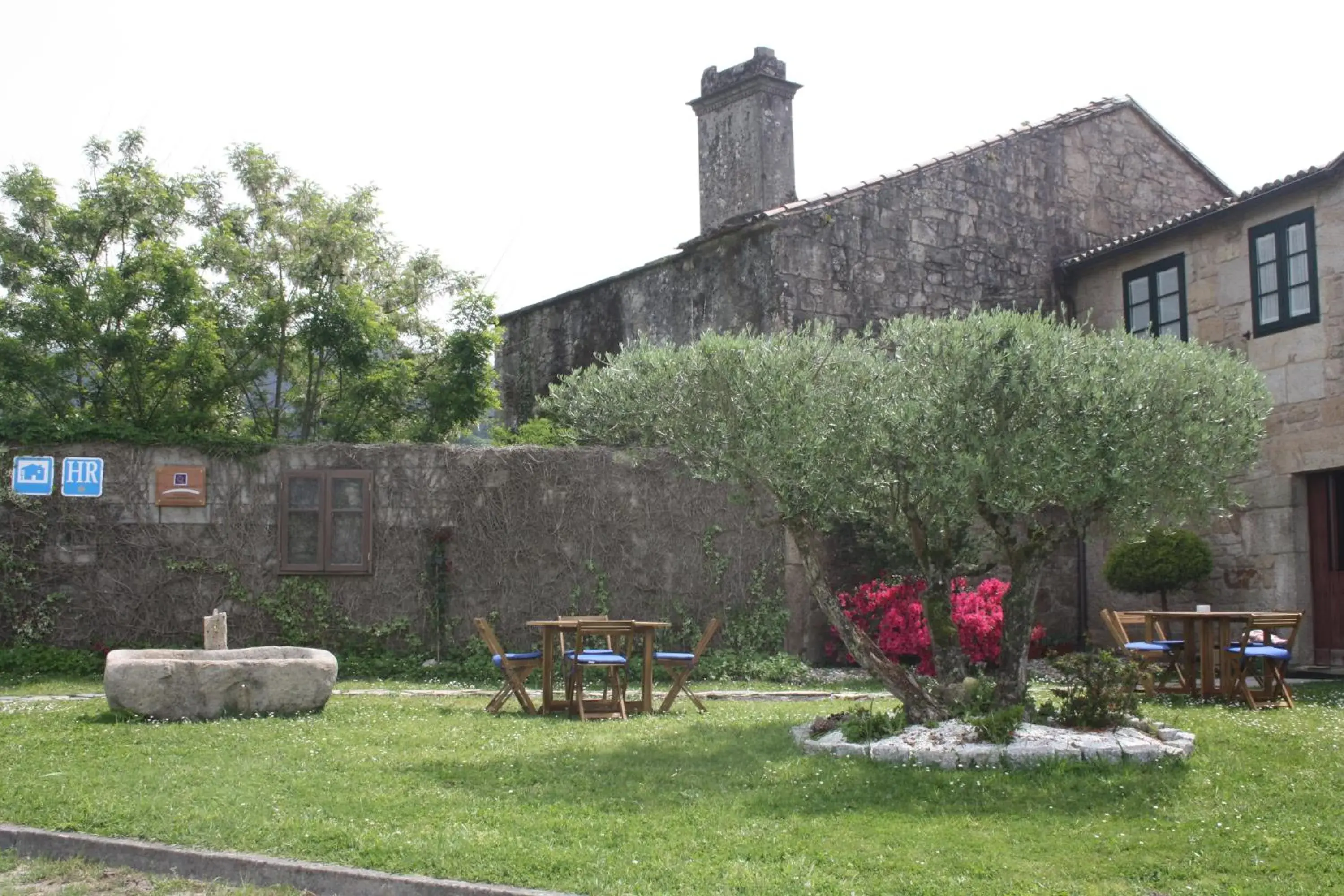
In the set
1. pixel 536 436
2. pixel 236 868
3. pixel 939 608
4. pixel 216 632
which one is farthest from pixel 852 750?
pixel 536 436

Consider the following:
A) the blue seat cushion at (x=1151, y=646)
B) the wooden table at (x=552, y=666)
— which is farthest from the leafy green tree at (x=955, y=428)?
the blue seat cushion at (x=1151, y=646)

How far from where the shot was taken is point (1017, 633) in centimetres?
930

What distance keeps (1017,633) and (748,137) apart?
1075cm

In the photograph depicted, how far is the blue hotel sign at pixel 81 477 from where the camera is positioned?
566 inches

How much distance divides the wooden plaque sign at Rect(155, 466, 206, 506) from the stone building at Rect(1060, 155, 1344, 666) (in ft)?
38.2

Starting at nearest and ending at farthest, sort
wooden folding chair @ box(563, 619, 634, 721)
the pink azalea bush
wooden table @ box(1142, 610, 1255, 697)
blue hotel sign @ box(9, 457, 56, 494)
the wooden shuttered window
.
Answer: wooden folding chair @ box(563, 619, 634, 721) < wooden table @ box(1142, 610, 1255, 697) < blue hotel sign @ box(9, 457, 56, 494) < the pink azalea bush < the wooden shuttered window

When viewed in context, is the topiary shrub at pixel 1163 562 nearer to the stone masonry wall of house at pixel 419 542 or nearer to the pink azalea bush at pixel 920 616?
the pink azalea bush at pixel 920 616

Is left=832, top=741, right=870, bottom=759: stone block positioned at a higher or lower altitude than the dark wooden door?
lower

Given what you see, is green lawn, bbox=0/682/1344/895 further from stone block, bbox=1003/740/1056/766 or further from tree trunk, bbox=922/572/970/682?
tree trunk, bbox=922/572/970/682

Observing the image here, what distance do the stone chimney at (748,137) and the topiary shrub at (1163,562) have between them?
258 inches

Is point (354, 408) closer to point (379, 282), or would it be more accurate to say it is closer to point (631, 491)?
point (379, 282)

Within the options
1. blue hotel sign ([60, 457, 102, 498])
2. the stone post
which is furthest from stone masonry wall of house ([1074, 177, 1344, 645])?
blue hotel sign ([60, 457, 102, 498])

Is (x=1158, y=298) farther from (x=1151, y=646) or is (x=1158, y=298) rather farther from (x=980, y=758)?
(x=980, y=758)

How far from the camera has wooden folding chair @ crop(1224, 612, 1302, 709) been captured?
10922mm
